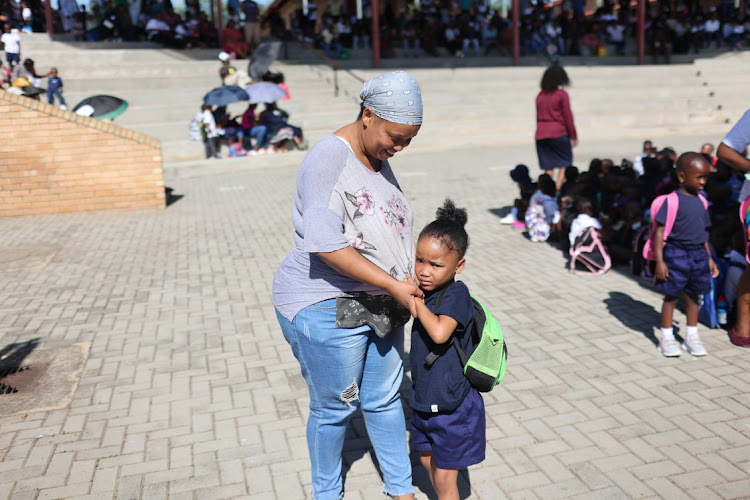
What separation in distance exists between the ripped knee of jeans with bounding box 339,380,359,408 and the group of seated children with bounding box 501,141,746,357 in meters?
2.58

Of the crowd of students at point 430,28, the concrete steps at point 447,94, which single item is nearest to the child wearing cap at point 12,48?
the concrete steps at point 447,94

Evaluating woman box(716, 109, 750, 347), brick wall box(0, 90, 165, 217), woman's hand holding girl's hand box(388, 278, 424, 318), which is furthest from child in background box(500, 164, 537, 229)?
woman's hand holding girl's hand box(388, 278, 424, 318)

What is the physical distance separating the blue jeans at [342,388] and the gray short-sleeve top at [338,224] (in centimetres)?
10

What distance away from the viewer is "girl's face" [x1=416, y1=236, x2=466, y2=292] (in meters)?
2.61

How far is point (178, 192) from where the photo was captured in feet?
39.6

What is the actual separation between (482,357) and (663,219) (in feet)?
7.60

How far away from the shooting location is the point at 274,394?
13.9 feet

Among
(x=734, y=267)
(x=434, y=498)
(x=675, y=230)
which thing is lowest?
(x=434, y=498)

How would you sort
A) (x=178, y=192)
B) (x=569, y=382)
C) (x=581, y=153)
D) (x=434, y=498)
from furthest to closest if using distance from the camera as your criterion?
(x=581, y=153), (x=178, y=192), (x=569, y=382), (x=434, y=498)

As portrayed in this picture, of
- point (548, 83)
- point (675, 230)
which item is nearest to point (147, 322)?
point (675, 230)

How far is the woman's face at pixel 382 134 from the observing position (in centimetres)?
246

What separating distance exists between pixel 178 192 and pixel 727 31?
2298 cm

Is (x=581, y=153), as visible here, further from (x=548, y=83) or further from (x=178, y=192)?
(x=178, y=192)

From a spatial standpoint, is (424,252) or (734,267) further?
(734,267)
